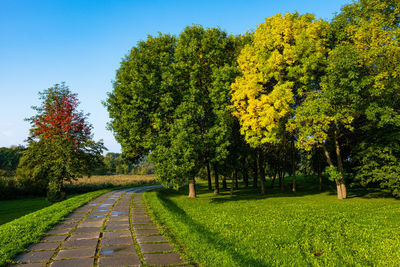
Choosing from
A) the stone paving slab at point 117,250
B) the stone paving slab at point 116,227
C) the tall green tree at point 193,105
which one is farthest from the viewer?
the tall green tree at point 193,105

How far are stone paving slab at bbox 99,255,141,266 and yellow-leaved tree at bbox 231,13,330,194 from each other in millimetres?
13148

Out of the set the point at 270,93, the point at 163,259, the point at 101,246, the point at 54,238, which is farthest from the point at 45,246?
the point at 270,93

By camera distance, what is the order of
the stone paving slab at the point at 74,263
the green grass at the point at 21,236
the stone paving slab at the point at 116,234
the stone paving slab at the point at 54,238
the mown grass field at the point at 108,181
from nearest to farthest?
the stone paving slab at the point at 74,263 < the green grass at the point at 21,236 < the stone paving slab at the point at 54,238 < the stone paving slab at the point at 116,234 < the mown grass field at the point at 108,181

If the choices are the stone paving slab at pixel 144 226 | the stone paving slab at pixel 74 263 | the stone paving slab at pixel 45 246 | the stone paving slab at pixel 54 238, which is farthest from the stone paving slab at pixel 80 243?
the stone paving slab at pixel 144 226

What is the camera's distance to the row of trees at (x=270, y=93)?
1493cm

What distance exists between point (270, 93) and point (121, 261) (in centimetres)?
1531

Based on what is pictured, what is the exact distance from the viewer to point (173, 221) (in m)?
9.66

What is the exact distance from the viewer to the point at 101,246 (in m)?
6.44

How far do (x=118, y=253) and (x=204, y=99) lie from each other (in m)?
14.3

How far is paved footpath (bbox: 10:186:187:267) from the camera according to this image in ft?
17.7

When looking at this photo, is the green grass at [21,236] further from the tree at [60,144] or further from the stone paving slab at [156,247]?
the tree at [60,144]

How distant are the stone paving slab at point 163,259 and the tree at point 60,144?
16143mm

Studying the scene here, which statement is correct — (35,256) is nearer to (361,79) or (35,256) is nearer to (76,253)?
(76,253)

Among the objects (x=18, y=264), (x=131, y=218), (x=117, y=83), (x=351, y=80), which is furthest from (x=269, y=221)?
(x=117, y=83)
